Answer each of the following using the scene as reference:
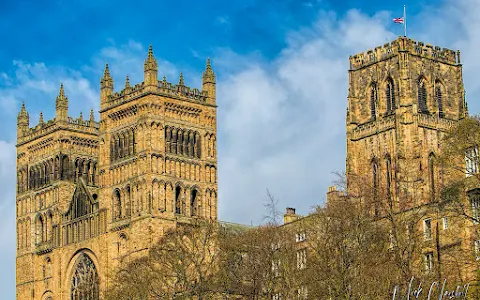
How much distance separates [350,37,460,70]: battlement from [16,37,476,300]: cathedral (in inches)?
5.8

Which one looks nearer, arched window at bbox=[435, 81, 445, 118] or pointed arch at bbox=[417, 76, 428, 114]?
pointed arch at bbox=[417, 76, 428, 114]

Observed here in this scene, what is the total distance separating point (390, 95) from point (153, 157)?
26896mm

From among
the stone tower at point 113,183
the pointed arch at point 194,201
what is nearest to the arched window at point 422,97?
the stone tower at point 113,183

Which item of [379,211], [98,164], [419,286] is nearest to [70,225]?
[98,164]

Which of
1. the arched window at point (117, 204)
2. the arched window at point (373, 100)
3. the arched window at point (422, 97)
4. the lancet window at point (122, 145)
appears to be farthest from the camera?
Answer: the arched window at point (373, 100)

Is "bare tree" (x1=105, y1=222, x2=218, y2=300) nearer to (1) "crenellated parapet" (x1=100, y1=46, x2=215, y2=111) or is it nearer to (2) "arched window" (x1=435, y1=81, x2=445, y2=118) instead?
(1) "crenellated parapet" (x1=100, y1=46, x2=215, y2=111)

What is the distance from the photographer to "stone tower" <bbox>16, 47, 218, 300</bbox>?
124 m

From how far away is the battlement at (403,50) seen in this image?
13188 cm

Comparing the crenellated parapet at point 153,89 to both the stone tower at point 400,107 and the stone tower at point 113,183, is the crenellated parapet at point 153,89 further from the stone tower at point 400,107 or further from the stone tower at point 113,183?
the stone tower at point 400,107

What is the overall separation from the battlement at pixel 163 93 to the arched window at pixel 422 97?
22.4 meters

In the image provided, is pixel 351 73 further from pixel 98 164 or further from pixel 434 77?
pixel 98 164

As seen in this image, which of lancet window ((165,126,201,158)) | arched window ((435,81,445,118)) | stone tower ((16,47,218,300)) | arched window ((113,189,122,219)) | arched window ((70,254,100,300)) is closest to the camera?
stone tower ((16,47,218,300))

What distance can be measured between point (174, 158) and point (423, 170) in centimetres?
2495

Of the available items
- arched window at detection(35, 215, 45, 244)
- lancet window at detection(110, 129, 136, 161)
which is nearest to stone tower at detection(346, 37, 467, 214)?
lancet window at detection(110, 129, 136, 161)
